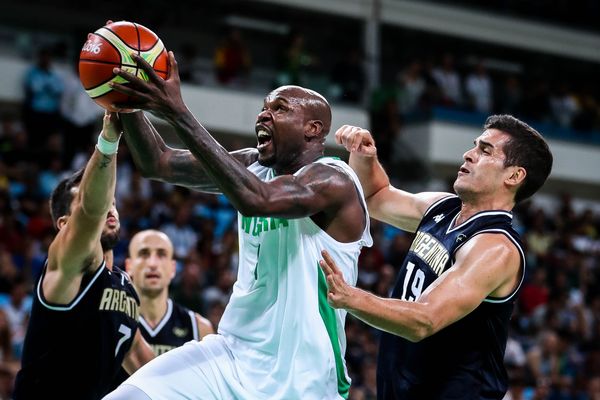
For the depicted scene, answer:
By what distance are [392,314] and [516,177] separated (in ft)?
4.28

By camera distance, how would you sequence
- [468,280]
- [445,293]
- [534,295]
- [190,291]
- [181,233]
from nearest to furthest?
1. [445,293]
2. [468,280]
3. [190,291]
4. [181,233]
5. [534,295]

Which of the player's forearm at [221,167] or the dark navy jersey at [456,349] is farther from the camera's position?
the dark navy jersey at [456,349]

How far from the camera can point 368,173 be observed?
19.5 ft

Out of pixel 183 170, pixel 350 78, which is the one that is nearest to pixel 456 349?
pixel 183 170

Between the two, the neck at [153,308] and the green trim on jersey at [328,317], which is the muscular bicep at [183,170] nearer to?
the green trim on jersey at [328,317]

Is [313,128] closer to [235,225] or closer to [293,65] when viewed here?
[235,225]

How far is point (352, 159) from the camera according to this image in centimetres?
590

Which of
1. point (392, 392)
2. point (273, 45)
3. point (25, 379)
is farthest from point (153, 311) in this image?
point (273, 45)

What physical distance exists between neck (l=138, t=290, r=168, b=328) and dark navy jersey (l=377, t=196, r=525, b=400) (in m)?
2.33

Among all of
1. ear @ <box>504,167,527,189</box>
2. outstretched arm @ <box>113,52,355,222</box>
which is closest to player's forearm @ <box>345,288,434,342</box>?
outstretched arm @ <box>113,52,355,222</box>

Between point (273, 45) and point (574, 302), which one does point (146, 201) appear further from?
point (273, 45)

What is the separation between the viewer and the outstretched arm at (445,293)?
428 centimetres

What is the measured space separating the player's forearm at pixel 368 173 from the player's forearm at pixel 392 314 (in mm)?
1573

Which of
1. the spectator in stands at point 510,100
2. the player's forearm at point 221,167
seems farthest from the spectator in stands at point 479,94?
the player's forearm at point 221,167
